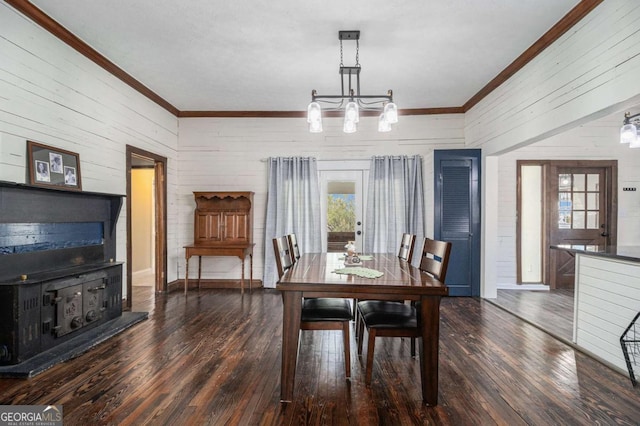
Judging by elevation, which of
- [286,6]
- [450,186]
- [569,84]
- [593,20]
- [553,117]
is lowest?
[450,186]

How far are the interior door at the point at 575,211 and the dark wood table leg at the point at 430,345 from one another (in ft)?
14.1

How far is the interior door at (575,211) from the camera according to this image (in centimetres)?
527

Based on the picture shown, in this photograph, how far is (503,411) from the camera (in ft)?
6.57

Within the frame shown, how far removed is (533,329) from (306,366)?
2484mm

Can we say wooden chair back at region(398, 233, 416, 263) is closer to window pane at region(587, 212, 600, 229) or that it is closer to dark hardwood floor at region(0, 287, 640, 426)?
dark hardwood floor at region(0, 287, 640, 426)

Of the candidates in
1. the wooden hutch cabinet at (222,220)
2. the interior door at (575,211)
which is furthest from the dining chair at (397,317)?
the interior door at (575,211)

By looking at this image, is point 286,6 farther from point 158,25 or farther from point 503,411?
point 503,411

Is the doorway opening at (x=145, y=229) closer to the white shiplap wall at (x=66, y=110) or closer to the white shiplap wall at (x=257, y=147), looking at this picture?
the white shiplap wall at (x=66, y=110)

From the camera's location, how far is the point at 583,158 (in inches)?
207

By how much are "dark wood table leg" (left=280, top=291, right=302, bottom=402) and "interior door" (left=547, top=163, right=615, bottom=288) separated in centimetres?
489

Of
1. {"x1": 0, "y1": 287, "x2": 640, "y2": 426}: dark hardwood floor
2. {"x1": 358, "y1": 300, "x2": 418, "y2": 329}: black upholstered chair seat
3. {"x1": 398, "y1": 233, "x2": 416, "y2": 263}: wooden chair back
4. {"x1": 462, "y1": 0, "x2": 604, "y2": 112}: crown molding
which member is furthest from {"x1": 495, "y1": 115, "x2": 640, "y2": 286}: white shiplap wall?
{"x1": 358, "y1": 300, "x2": 418, "y2": 329}: black upholstered chair seat

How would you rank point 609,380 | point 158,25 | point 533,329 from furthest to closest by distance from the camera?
point 533,329, point 158,25, point 609,380

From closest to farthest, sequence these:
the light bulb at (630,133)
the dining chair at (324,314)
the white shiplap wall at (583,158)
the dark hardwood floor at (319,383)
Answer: the dark hardwood floor at (319,383)
the dining chair at (324,314)
the light bulb at (630,133)
the white shiplap wall at (583,158)

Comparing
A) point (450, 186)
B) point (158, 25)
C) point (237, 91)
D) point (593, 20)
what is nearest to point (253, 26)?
point (158, 25)
